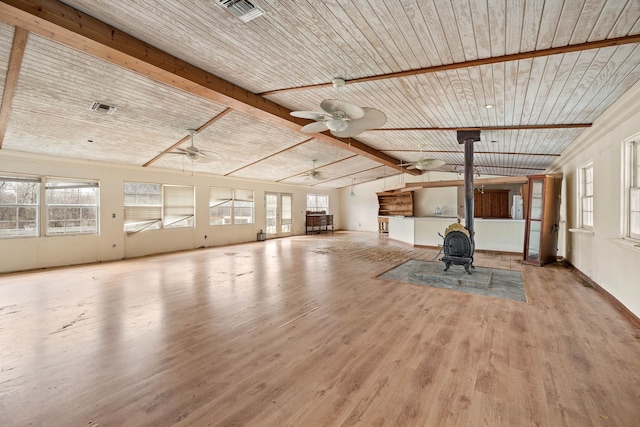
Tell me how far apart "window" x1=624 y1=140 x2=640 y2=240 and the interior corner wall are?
78 mm

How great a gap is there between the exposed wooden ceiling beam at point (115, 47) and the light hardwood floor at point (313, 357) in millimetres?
2885

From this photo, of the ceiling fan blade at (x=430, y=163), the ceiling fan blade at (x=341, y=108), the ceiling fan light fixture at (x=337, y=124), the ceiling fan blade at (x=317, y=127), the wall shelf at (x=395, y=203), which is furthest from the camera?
the wall shelf at (x=395, y=203)

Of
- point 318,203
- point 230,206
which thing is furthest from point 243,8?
point 318,203

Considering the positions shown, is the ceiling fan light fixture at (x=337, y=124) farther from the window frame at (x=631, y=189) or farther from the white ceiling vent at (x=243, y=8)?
the window frame at (x=631, y=189)

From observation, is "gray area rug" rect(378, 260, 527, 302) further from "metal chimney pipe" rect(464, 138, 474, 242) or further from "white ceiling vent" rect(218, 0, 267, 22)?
"white ceiling vent" rect(218, 0, 267, 22)

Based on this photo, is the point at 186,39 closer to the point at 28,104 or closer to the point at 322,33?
the point at 322,33

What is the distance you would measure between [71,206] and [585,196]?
430 inches

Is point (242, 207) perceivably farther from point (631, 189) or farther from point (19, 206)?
point (631, 189)

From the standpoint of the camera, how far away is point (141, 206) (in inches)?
302

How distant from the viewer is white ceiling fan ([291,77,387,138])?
3045 millimetres

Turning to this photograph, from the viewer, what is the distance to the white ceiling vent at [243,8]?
7.19ft

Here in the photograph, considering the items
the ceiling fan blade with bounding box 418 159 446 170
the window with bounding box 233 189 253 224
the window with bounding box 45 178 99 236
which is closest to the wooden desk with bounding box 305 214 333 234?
the window with bounding box 233 189 253 224

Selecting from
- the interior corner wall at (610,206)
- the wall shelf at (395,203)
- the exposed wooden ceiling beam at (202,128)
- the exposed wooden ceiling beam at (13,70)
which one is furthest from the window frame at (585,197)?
the exposed wooden ceiling beam at (13,70)

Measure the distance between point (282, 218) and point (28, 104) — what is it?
354 inches
